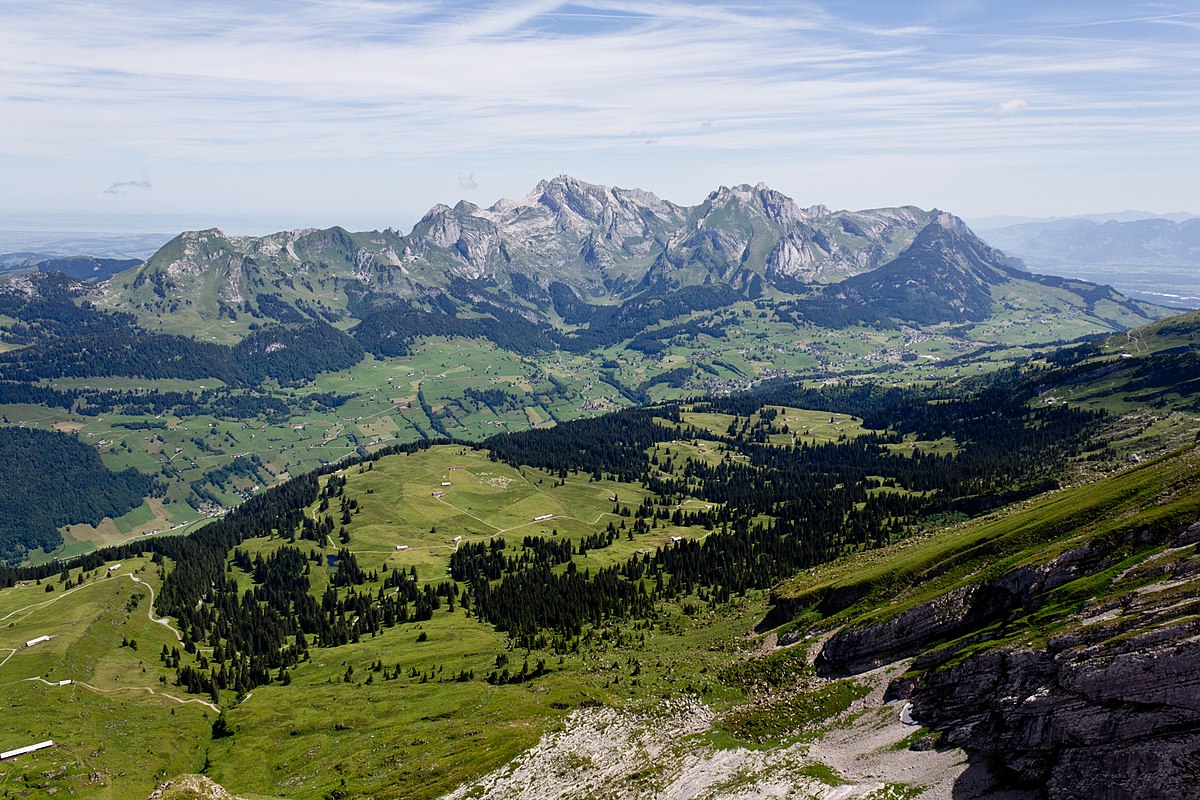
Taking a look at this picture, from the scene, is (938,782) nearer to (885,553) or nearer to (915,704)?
(915,704)

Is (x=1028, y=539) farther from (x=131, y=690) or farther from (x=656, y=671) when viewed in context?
(x=131, y=690)

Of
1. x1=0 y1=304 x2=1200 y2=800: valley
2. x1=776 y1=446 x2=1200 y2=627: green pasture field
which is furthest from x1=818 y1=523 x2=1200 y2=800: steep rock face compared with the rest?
x1=776 y1=446 x2=1200 y2=627: green pasture field

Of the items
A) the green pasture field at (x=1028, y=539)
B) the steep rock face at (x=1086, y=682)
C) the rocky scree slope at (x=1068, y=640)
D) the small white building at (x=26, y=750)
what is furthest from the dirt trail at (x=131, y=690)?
the steep rock face at (x=1086, y=682)

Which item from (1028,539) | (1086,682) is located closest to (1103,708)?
(1086,682)

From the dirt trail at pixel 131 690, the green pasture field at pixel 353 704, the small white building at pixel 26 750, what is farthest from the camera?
the dirt trail at pixel 131 690

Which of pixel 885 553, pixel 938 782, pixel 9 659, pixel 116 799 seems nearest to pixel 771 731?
pixel 938 782

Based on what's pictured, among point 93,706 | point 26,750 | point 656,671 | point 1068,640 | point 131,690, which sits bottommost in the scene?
point 131,690

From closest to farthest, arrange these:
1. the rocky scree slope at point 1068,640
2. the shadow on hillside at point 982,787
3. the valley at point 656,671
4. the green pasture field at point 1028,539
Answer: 1. the rocky scree slope at point 1068,640
2. the shadow on hillside at point 982,787
3. the valley at point 656,671
4. the green pasture field at point 1028,539

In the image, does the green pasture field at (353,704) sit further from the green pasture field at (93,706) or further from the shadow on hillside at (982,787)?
the shadow on hillside at (982,787)

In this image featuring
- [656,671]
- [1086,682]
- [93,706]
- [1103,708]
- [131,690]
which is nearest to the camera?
[1103,708]

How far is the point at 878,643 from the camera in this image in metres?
86.0

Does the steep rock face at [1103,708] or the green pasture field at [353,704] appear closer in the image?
the steep rock face at [1103,708]

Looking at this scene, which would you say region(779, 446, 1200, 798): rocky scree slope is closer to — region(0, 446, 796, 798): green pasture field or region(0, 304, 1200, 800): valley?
region(0, 304, 1200, 800): valley

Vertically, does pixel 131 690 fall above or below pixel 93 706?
below
